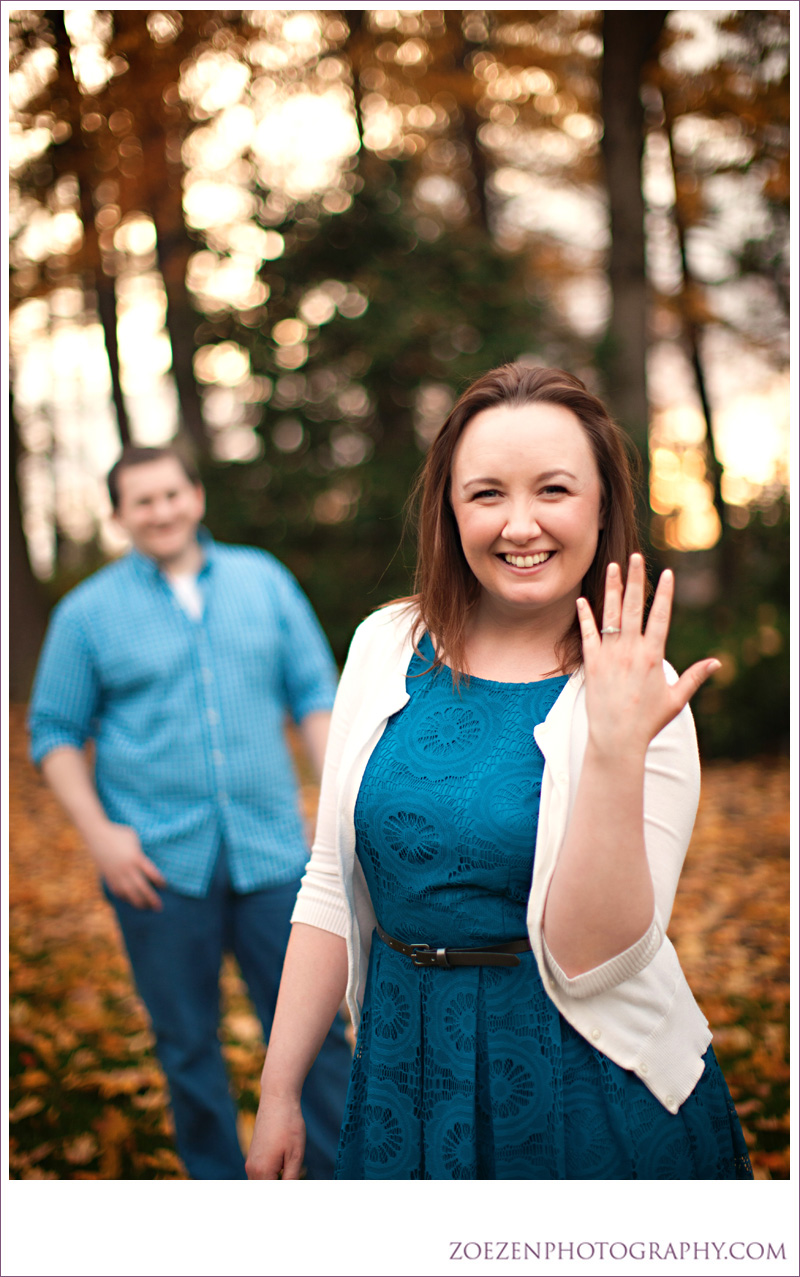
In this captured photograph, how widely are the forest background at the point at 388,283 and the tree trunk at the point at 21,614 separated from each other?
4 centimetres

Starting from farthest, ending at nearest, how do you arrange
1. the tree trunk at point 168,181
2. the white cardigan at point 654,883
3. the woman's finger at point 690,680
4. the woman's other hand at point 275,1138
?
the tree trunk at point 168,181 → the woman's other hand at point 275,1138 → the white cardigan at point 654,883 → the woman's finger at point 690,680

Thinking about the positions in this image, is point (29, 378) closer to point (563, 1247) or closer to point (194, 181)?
point (194, 181)

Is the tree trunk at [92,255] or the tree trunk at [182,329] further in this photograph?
the tree trunk at [182,329]

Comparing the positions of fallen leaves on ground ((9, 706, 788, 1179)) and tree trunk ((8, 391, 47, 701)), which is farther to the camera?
tree trunk ((8, 391, 47, 701))

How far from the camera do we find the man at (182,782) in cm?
267

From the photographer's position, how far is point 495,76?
846cm

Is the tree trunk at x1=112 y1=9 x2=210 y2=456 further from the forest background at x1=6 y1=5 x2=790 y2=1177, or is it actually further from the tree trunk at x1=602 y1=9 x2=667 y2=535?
the tree trunk at x1=602 y1=9 x2=667 y2=535

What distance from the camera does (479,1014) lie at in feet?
4.87

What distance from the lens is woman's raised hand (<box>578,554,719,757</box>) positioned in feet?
4.15

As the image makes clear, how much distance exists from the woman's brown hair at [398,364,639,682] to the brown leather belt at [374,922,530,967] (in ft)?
1.42

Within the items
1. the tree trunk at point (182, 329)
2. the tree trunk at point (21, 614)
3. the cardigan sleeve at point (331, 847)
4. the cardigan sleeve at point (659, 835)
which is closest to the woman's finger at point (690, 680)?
the cardigan sleeve at point (659, 835)

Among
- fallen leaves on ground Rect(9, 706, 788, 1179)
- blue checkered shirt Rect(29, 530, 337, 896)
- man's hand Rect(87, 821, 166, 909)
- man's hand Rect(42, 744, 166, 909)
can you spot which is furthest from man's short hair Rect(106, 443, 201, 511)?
fallen leaves on ground Rect(9, 706, 788, 1179)

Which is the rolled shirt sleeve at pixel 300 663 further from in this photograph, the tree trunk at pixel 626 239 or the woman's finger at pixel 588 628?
the tree trunk at pixel 626 239

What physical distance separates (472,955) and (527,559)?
0.63 metres
